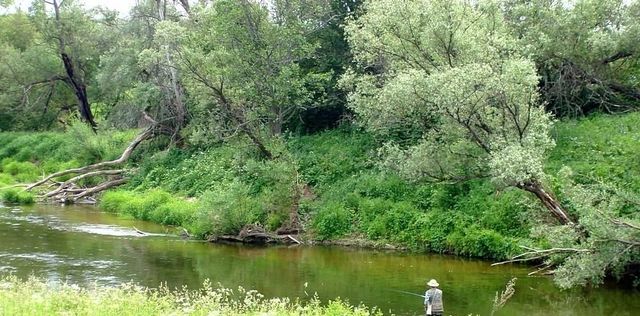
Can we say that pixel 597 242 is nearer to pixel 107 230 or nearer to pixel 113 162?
pixel 107 230

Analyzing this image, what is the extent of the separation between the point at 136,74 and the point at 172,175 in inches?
371

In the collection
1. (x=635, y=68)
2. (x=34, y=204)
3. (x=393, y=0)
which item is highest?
(x=393, y=0)

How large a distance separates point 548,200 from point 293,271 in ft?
31.0

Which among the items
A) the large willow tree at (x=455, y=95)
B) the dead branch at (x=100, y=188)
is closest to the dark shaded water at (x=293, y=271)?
the large willow tree at (x=455, y=95)

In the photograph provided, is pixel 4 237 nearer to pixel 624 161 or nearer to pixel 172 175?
pixel 172 175

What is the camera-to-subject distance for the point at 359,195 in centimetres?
3131

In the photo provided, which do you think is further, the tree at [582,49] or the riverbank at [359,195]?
the tree at [582,49]

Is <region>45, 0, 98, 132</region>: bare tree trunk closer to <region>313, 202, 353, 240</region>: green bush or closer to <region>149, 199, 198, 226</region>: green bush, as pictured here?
<region>149, 199, 198, 226</region>: green bush

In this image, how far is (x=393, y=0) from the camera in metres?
28.2

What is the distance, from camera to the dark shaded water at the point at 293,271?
1931 cm

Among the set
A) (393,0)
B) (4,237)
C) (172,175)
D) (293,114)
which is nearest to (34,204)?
(172,175)

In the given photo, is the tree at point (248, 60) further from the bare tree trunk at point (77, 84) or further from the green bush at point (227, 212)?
the bare tree trunk at point (77, 84)

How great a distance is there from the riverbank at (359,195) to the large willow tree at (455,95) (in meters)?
2.18

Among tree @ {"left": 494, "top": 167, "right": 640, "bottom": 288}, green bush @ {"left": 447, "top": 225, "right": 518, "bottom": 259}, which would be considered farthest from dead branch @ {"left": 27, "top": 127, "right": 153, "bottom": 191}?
tree @ {"left": 494, "top": 167, "right": 640, "bottom": 288}
